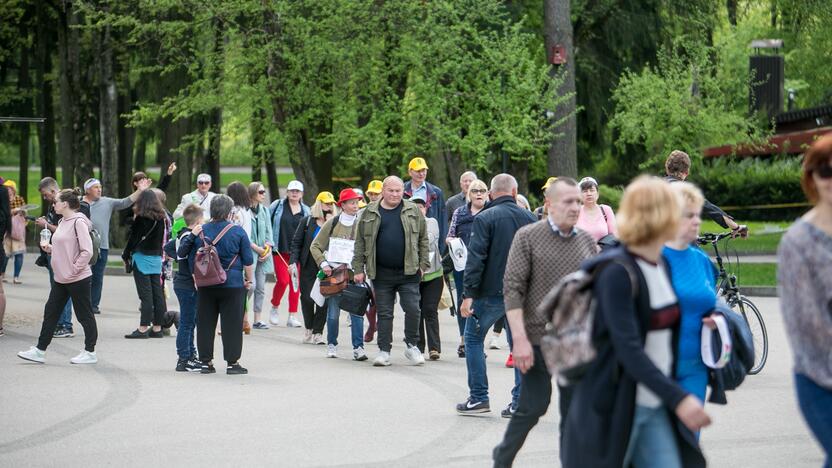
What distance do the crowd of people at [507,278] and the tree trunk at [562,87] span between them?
33.4 ft

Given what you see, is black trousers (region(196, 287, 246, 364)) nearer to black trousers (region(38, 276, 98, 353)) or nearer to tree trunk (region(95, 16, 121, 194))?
black trousers (region(38, 276, 98, 353))

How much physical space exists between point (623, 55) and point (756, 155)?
49.1ft

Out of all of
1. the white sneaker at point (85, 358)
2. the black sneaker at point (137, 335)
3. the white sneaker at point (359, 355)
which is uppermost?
the white sneaker at point (85, 358)

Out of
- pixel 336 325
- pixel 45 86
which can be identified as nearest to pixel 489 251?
pixel 336 325

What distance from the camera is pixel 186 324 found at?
12555mm

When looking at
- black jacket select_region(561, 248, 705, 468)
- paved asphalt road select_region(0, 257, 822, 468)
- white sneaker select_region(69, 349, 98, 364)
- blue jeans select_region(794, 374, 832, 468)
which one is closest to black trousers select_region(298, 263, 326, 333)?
paved asphalt road select_region(0, 257, 822, 468)

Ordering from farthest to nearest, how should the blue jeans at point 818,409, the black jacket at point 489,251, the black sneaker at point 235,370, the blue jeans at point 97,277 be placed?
1. the blue jeans at point 97,277
2. the black sneaker at point 235,370
3. the black jacket at point 489,251
4. the blue jeans at point 818,409

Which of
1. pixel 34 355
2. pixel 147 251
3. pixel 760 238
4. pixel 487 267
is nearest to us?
pixel 487 267

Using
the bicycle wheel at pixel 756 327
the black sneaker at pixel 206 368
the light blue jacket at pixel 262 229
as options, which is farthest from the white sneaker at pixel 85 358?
the bicycle wheel at pixel 756 327

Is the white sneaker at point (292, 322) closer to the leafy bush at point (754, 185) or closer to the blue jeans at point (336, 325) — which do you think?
the blue jeans at point (336, 325)

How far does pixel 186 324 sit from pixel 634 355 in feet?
27.3

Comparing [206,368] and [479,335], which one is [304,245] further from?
[479,335]

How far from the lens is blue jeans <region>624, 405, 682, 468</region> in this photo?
193 inches

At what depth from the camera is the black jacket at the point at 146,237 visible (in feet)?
48.8
